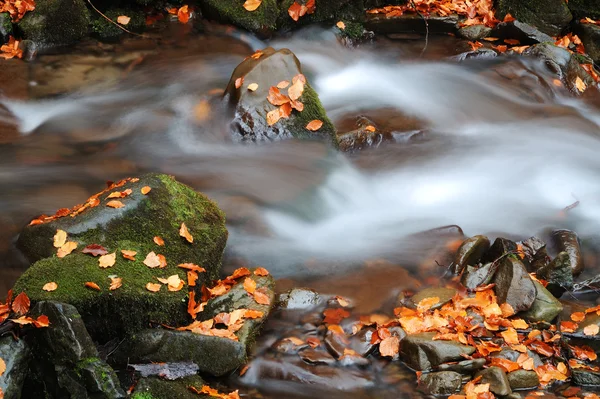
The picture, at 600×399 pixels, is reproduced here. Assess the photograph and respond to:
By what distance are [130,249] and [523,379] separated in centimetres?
296

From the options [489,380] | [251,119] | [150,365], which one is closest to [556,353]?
[489,380]

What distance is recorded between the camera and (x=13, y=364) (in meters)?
3.35

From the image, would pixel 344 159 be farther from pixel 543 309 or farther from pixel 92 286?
pixel 92 286

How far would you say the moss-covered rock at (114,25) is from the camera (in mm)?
8625

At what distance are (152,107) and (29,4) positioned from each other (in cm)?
263

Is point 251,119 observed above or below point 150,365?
above

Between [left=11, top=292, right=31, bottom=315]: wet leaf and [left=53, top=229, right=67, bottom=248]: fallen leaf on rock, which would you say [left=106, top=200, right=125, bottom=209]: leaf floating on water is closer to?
[left=53, top=229, right=67, bottom=248]: fallen leaf on rock

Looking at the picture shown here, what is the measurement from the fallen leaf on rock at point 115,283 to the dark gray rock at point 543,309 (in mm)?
3119

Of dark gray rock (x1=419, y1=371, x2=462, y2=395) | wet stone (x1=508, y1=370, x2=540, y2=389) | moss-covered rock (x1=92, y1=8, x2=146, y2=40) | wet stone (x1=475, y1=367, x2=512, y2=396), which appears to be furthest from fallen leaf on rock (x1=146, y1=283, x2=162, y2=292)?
moss-covered rock (x1=92, y1=8, x2=146, y2=40)

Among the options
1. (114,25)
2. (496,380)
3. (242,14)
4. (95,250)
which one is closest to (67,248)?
(95,250)

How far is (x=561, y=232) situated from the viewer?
6.01 meters

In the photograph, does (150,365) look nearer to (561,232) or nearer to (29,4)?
(561,232)

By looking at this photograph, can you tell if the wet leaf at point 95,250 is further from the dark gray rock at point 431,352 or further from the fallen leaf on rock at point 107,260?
the dark gray rock at point 431,352

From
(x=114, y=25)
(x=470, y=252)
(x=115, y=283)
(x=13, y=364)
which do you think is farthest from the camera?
(x=114, y=25)
